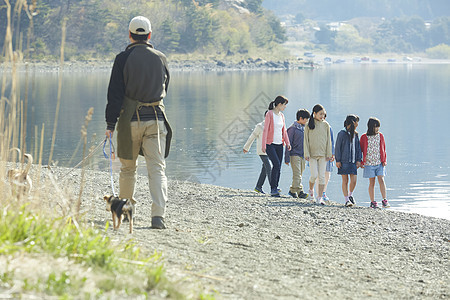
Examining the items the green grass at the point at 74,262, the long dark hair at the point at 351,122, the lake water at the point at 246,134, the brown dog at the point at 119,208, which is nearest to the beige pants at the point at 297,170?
the long dark hair at the point at 351,122

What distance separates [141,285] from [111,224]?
2.41m

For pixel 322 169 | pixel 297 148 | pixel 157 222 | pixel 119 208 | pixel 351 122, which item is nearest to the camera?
pixel 119 208

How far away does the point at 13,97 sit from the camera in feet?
16.2

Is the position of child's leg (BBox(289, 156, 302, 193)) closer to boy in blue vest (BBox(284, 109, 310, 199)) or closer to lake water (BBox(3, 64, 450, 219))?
boy in blue vest (BBox(284, 109, 310, 199))

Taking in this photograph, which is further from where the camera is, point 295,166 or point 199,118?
point 199,118

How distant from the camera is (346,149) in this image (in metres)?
10.4

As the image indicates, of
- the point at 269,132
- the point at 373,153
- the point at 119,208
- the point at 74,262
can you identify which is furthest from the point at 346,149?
the point at 74,262

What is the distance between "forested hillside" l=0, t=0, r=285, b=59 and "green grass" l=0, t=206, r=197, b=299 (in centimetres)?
8512

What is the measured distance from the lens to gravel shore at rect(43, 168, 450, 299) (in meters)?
5.12

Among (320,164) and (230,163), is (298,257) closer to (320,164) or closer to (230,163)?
(320,164)

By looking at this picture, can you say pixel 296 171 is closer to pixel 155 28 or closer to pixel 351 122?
pixel 351 122

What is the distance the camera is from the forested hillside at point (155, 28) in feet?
327

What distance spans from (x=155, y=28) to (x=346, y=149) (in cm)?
10679

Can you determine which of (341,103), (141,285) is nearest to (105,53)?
(341,103)
